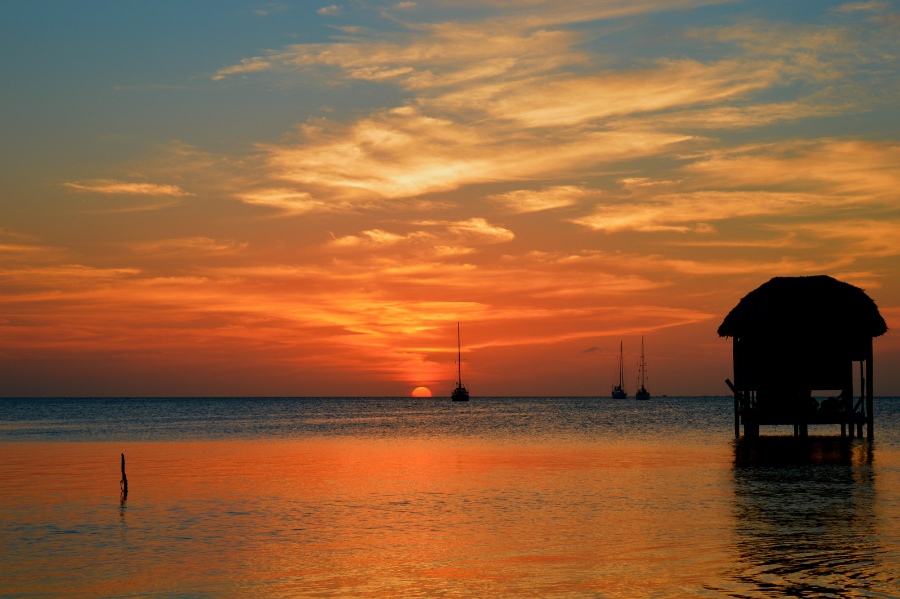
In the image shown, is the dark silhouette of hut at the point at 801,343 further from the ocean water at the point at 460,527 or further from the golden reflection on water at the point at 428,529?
the golden reflection on water at the point at 428,529

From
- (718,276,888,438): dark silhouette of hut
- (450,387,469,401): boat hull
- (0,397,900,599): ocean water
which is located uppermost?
(718,276,888,438): dark silhouette of hut

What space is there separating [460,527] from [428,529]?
0.82 metres

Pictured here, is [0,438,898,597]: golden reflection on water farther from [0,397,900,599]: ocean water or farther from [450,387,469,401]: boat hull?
[450,387,469,401]: boat hull

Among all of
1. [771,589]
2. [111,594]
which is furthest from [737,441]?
[111,594]

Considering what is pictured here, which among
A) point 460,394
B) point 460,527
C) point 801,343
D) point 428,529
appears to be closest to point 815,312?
point 801,343

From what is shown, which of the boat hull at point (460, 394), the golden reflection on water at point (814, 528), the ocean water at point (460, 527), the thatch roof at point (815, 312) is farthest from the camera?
the boat hull at point (460, 394)

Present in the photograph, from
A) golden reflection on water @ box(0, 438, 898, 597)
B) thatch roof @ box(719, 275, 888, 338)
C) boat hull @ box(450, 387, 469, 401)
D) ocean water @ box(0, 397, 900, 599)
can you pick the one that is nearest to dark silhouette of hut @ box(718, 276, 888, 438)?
thatch roof @ box(719, 275, 888, 338)

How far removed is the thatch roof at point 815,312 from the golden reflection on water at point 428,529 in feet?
33.4

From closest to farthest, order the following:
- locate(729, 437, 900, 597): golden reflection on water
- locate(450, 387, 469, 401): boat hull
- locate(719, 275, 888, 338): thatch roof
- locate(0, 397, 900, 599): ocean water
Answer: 1. locate(729, 437, 900, 597): golden reflection on water
2. locate(0, 397, 900, 599): ocean water
3. locate(719, 275, 888, 338): thatch roof
4. locate(450, 387, 469, 401): boat hull

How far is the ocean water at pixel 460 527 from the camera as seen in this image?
46.8 feet

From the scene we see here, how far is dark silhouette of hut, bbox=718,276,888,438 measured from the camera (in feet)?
135

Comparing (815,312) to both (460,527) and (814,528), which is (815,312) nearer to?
(814,528)

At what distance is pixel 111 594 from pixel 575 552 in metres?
9.18

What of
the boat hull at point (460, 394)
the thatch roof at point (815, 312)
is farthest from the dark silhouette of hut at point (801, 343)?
the boat hull at point (460, 394)
